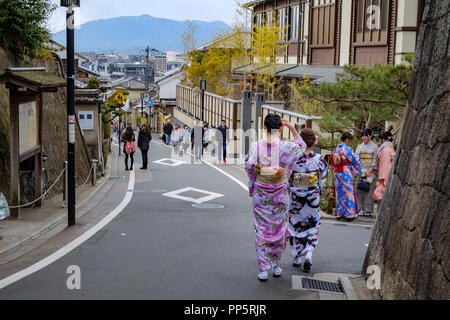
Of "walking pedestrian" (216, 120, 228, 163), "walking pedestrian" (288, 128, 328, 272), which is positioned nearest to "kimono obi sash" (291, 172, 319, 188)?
"walking pedestrian" (288, 128, 328, 272)

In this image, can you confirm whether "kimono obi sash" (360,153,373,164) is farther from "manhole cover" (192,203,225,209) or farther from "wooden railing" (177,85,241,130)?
"wooden railing" (177,85,241,130)

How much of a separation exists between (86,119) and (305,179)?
17.1 m

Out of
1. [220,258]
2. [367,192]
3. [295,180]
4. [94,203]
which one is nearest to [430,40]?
[295,180]

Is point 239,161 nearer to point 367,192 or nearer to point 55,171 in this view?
point 55,171

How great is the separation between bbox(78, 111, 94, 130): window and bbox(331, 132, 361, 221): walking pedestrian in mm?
13762

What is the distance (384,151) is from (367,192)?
1.38 metres

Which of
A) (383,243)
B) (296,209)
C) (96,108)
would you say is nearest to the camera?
(383,243)

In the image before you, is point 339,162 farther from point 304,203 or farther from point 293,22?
point 293,22

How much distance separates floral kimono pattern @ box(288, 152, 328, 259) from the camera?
854cm

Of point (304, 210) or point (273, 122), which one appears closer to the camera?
point (273, 122)

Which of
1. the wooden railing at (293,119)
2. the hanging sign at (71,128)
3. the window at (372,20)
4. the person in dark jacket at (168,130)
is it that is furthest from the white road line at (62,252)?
the person in dark jacket at (168,130)

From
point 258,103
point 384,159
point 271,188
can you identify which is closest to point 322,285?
point 271,188

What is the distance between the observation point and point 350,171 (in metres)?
12.8

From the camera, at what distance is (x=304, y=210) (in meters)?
8.60
